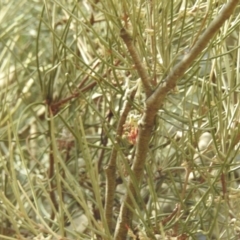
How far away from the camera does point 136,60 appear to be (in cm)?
46

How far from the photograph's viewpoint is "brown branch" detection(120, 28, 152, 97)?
452 millimetres

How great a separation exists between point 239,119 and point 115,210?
0.26 meters

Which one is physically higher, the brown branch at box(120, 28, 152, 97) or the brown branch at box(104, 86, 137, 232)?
the brown branch at box(120, 28, 152, 97)

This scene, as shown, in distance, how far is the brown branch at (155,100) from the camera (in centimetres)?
41

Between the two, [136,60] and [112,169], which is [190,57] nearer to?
[136,60]

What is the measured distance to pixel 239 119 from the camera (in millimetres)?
547

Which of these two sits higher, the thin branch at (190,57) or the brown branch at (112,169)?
the thin branch at (190,57)

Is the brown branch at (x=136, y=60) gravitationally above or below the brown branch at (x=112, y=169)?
above

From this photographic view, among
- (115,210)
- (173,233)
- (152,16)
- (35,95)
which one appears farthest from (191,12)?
(35,95)

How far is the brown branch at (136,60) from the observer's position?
45cm

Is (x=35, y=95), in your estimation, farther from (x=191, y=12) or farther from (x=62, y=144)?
(x=191, y=12)

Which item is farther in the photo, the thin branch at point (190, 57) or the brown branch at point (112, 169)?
the brown branch at point (112, 169)

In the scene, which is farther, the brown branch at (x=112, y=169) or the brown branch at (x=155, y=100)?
the brown branch at (x=112, y=169)

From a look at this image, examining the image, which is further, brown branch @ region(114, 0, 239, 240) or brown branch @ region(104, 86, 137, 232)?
brown branch @ region(104, 86, 137, 232)
